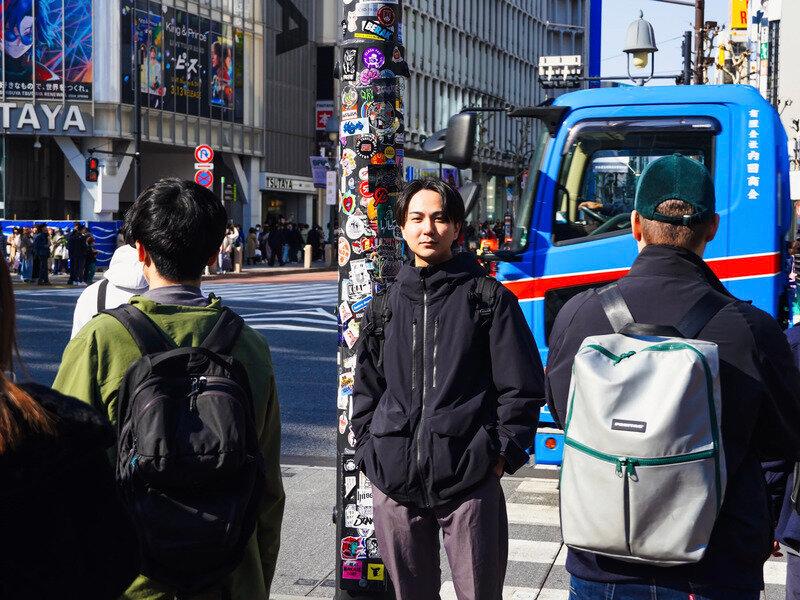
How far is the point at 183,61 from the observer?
56.8 meters

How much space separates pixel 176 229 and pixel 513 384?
130 centimetres

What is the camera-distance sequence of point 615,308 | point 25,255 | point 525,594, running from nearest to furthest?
point 615,308 → point 525,594 → point 25,255

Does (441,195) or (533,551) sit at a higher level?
(441,195)

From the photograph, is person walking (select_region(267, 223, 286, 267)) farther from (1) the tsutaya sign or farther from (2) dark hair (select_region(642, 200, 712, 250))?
(2) dark hair (select_region(642, 200, 712, 250))

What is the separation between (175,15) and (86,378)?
55.7 meters

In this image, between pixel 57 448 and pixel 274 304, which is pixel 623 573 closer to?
pixel 57 448

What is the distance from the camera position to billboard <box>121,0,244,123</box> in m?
53.3

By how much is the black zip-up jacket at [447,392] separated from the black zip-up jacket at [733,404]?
865 mm

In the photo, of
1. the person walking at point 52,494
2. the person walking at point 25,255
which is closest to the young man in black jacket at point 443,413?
the person walking at point 52,494

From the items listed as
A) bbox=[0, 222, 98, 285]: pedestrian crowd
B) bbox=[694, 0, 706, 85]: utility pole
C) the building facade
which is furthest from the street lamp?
the building facade

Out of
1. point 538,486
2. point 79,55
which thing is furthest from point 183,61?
point 538,486

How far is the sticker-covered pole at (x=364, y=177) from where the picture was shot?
209 inches

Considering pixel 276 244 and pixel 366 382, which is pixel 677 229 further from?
pixel 276 244

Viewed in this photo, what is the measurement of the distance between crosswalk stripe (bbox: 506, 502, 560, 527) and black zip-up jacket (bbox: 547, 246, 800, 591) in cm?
473
